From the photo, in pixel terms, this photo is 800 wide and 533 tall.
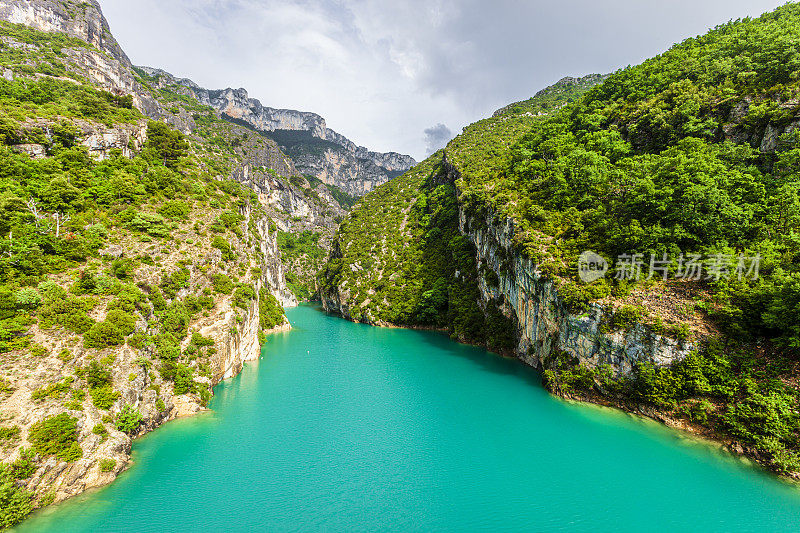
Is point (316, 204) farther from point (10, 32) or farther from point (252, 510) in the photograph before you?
point (252, 510)

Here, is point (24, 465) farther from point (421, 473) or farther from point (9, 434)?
point (421, 473)

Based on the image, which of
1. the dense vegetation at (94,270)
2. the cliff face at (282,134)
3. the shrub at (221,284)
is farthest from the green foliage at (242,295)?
the cliff face at (282,134)

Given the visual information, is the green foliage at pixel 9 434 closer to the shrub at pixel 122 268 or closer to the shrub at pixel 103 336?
the shrub at pixel 103 336

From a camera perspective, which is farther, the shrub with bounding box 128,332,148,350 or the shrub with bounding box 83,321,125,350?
the shrub with bounding box 128,332,148,350

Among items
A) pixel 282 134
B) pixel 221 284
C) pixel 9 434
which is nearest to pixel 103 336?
pixel 9 434

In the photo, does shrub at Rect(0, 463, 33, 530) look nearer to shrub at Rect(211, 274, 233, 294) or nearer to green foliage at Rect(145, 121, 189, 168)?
shrub at Rect(211, 274, 233, 294)

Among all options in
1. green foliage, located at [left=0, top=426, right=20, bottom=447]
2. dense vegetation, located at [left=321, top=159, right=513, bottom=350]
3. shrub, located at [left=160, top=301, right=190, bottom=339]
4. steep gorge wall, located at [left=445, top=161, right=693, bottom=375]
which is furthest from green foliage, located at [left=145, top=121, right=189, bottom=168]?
steep gorge wall, located at [left=445, top=161, right=693, bottom=375]
